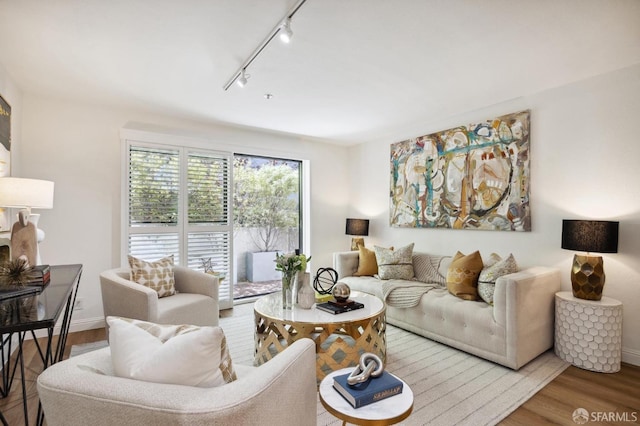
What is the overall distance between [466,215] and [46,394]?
3832mm

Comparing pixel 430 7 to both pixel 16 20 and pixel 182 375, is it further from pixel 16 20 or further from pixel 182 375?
pixel 16 20

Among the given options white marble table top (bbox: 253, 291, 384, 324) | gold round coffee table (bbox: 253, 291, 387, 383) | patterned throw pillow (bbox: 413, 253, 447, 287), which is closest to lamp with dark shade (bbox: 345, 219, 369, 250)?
patterned throw pillow (bbox: 413, 253, 447, 287)

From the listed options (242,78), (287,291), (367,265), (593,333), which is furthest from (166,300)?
(593,333)

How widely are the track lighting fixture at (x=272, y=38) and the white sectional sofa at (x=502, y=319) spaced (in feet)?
8.05

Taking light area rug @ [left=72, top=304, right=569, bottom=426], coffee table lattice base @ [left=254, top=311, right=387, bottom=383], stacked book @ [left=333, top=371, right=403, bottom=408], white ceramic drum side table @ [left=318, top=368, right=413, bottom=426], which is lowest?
light area rug @ [left=72, top=304, right=569, bottom=426]

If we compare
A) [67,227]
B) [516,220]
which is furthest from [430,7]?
[67,227]

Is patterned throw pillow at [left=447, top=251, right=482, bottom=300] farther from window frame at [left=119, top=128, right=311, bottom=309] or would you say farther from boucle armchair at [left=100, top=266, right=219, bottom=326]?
window frame at [left=119, top=128, right=311, bottom=309]

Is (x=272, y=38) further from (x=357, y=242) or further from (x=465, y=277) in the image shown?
(x=357, y=242)

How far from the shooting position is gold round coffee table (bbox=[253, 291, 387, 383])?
2.37 meters

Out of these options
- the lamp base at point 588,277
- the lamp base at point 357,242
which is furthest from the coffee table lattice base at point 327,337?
the lamp base at point 357,242

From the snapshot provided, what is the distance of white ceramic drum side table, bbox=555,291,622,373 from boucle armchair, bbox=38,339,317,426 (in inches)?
106

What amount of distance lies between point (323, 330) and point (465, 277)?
158 centimetres

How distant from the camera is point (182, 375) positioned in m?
1.01

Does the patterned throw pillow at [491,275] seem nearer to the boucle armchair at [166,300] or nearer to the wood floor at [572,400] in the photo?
the wood floor at [572,400]
